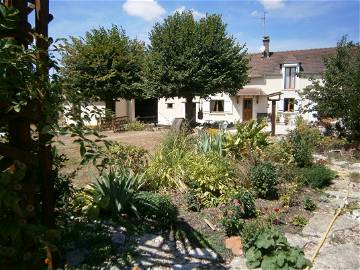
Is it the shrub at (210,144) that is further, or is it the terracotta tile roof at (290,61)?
the terracotta tile roof at (290,61)

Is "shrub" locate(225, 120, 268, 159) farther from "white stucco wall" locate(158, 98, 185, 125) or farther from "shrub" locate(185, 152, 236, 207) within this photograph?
"white stucco wall" locate(158, 98, 185, 125)

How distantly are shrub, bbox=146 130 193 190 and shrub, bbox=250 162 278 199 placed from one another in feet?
4.42

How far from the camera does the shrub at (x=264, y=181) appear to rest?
6.54 metres

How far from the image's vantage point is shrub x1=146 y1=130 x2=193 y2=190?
6.89 meters

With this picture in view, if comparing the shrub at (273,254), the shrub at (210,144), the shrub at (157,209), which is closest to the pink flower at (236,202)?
the shrub at (157,209)

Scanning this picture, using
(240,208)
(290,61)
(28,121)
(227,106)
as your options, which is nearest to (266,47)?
(290,61)

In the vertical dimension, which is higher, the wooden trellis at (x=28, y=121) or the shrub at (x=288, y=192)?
the wooden trellis at (x=28, y=121)

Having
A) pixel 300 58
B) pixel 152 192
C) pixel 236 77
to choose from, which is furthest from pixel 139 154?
pixel 300 58

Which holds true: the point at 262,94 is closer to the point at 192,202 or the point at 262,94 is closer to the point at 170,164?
the point at 170,164

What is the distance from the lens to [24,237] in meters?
2.01

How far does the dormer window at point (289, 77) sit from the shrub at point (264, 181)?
1051 inches

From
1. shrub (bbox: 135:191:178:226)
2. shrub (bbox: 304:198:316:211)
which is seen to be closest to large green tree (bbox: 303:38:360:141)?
shrub (bbox: 304:198:316:211)

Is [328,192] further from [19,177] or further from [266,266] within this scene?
[19,177]

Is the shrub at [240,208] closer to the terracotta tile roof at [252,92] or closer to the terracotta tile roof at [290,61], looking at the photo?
the terracotta tile roof at [290,61]
